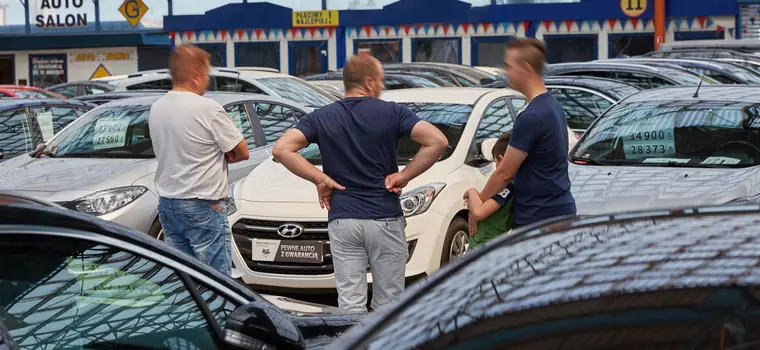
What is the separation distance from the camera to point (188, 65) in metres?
6.42

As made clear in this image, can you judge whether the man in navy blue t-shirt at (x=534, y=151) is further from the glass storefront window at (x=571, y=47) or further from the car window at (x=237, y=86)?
the glass storefront window at (x=571, y=47)

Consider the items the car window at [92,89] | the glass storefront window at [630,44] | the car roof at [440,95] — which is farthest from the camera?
the glass storefront window at [630,44]

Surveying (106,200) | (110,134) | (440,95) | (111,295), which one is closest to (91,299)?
(111,295)

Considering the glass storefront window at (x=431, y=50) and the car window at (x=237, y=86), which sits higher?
the glass storefront window at (x=431, y=50)

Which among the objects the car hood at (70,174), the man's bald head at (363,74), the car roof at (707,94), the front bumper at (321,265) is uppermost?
the man's bald head at (363,74)

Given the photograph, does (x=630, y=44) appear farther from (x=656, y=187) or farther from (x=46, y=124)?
(x=656, y=187)

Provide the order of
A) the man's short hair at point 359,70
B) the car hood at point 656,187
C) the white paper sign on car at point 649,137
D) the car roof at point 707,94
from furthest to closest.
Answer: the car roof at point 707,94 < the white paper sign on car at point 649,137 < the car hood at point 656,187 < the man's short hair at point 359,70

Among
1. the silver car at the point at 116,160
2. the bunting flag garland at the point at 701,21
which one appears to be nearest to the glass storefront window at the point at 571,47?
the bunting flag garland at the point at 701,21

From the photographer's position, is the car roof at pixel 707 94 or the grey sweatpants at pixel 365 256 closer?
the grey sweatpants at pixel 365 256

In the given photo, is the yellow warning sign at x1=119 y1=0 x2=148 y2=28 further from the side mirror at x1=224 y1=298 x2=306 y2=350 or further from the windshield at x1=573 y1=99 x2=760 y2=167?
the side mirror at x1=224 y1=298 x2=306 y2=350

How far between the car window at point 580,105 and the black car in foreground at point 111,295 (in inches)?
311

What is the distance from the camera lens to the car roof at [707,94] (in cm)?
859

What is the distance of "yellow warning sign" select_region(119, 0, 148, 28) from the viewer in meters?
36.3

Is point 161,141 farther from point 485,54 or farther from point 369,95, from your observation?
point 485,54
